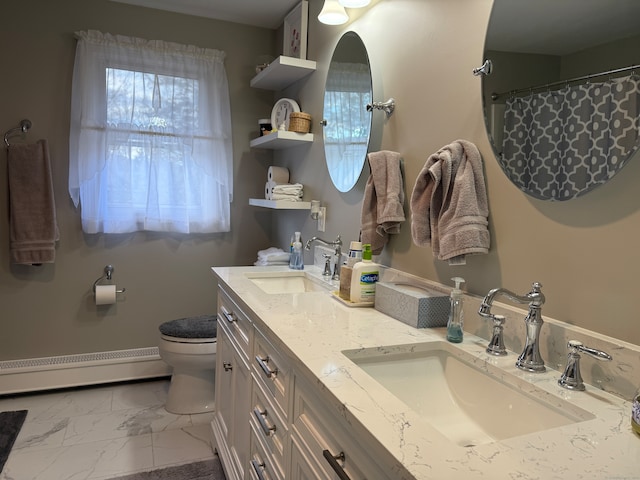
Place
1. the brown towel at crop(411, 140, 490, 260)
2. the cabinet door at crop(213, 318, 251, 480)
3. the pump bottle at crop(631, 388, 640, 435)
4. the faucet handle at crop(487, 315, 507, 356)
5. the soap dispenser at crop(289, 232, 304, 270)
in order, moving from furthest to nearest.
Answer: the soap dispenser at crop(289, 232, 304, 270) < the cabinet door at crop(213, 318, 251, 480) < the brown towel at crop(411, 140, 490, 260) < the faucet handle at crop(487, 315, 507, 356) < the pump bottle at crop(631, 388, 640, 435)

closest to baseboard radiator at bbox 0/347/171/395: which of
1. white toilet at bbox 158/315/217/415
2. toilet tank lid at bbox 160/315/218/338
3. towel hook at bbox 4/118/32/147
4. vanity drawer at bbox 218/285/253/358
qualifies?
white toilet at bbox 158/315/217/415

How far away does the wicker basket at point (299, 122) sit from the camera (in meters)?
2.43

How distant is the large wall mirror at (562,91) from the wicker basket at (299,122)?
1.30 m

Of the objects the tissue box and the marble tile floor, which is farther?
the marble tile floor

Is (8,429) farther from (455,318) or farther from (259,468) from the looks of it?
(455,318)

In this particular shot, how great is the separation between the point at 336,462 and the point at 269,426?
0.50 m

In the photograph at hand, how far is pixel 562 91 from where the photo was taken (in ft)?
3.48

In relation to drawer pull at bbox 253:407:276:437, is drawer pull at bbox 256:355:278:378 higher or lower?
higher

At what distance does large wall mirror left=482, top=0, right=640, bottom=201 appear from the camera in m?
0.93

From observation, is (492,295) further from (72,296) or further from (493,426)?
(72,296)

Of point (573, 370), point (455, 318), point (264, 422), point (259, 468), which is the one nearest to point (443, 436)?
point (573, 370)

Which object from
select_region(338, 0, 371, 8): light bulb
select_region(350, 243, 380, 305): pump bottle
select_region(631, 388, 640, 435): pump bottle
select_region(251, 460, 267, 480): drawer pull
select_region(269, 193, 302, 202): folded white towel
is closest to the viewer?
select_region(631, 388, 640, 435): pump bottle

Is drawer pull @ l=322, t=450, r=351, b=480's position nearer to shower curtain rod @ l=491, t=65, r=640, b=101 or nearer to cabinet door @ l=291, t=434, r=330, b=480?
cabinet door @ l=291, t=434, r=330, b=480

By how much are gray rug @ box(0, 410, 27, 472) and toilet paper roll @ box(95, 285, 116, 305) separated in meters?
0.71
